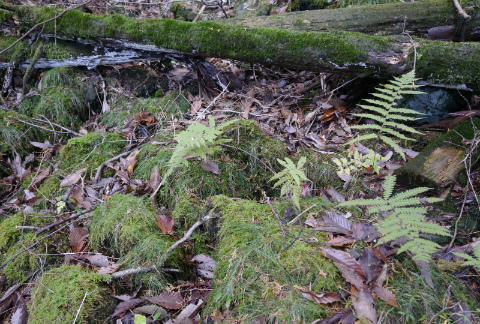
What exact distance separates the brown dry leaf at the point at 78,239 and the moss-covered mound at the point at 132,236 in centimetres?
10

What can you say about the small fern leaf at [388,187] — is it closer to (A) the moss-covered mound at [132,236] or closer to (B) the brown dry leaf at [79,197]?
(A) the moss-covered mound at [132,236]

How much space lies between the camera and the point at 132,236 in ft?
8.83

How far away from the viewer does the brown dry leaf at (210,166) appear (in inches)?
122

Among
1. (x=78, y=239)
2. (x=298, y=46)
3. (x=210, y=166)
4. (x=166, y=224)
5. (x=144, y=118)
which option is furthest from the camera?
A: (x=144, y=118)

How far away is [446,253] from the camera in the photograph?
2.31 m

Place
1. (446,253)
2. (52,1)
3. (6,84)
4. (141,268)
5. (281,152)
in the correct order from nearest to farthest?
(446,253) → (141,268) → (281,152) → (6,84) → (52,1)

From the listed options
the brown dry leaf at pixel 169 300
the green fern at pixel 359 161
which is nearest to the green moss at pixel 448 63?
the green fern at pixel 359 161

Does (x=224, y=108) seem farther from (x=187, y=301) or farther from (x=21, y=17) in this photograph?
(x=21, y=17)

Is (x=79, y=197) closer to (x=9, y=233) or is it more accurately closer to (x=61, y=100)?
(x=9, y=233)

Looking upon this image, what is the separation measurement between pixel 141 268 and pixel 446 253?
2.45m

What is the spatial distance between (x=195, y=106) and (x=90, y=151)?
1.63m

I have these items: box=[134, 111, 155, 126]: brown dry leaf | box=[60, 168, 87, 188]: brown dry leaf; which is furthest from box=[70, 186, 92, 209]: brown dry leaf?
box=[134, 111, 155, 126]: brown dry leaf

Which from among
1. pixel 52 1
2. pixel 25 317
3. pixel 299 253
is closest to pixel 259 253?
pixel 299 253

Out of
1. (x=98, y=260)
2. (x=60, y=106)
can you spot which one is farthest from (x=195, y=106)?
(x=98, y=260)
